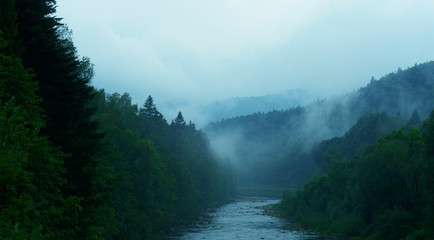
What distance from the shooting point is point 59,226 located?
81.2ft

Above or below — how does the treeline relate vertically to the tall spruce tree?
below

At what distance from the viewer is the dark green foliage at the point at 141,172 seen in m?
49.6

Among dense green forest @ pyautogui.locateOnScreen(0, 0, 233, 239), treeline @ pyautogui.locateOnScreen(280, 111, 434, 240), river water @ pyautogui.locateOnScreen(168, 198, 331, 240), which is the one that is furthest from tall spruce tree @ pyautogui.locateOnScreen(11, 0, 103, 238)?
river water @ pyautogui.locateOnScreen(168, 198, 331, 240)

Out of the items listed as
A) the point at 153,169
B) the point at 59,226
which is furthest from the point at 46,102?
the point at 153,169

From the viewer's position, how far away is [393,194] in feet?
192

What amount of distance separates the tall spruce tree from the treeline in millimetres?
37250

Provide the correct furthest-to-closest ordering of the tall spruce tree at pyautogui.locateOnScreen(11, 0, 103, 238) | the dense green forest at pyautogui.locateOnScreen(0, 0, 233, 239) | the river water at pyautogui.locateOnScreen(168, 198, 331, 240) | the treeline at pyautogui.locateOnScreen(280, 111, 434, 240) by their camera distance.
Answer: the river water at pyautogui.locateOnScreen(168, 198, 331, 240) < the treeline at pyautogui.locateOnScreen(280, 111, 434, 240) < the tall spruce tree at pyautogui.locateOnScreen(11, 0, 103, 238) < the dense green forest at pyautogui.locateOnScreen(0, 0, 233, 239)

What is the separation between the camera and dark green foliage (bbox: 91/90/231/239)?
49594 millimetres

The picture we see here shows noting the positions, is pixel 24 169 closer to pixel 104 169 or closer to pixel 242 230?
pixel 104 169

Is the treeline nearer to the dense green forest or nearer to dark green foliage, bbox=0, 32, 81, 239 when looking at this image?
the dense green forest

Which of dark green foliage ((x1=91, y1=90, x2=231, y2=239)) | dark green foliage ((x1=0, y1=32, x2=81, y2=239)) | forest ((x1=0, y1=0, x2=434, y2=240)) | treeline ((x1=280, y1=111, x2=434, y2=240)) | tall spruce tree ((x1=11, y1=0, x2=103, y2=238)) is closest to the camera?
dark green foliage ((x1=0, y1=32, x2=81, y2=239))

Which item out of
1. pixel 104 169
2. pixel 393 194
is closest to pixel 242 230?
pixel 393 194

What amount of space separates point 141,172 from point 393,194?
1452 inches

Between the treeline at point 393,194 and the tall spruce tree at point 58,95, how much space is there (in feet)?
122
